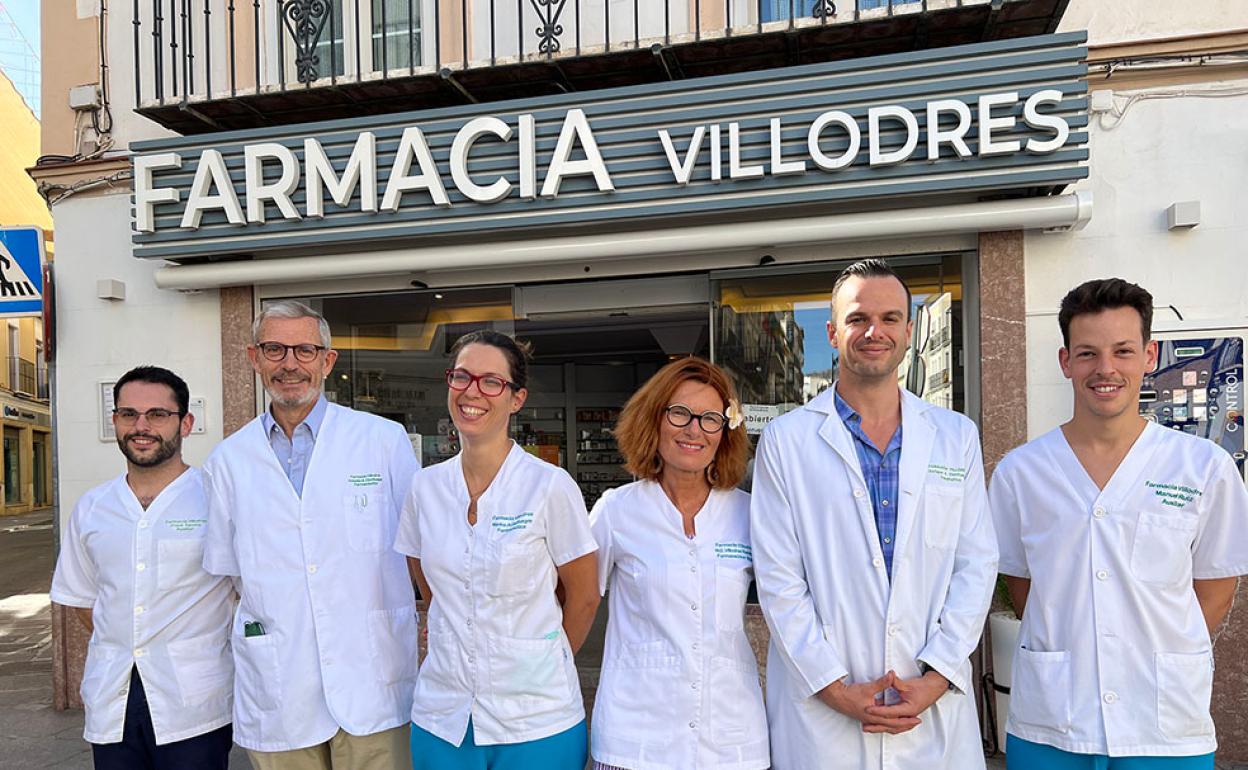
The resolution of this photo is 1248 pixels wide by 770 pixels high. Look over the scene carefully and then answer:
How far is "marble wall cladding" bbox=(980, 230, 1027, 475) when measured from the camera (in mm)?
4266

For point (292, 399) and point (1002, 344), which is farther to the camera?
point (1002, 344)

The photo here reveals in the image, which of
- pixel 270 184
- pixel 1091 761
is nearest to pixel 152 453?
pixel 270 184

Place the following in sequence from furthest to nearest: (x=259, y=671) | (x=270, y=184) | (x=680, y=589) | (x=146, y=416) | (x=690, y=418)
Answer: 1. (x=270, y=184)
2. (x=146, y=416)
3. (x=259, y=671)
4. (x=690, y=418)
5. (x=680, y=589)

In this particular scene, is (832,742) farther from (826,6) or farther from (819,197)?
(826,6)

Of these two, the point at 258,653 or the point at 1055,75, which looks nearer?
the point at 258,653

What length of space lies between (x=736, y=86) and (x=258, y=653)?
3383mm

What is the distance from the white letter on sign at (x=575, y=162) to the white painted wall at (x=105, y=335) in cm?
243

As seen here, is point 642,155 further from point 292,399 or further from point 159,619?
point 159,619

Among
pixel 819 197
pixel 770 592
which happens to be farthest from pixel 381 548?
pixel 819 197

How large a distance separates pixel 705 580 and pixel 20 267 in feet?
16.1

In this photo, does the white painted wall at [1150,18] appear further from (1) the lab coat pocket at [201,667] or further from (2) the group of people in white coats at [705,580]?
(1) the lab coat pocket at [201,667]

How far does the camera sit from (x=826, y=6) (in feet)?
13.8

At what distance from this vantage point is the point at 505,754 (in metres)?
2.19

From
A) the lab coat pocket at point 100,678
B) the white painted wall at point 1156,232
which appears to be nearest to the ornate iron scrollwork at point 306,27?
the lab coat pocket at point 100,678
